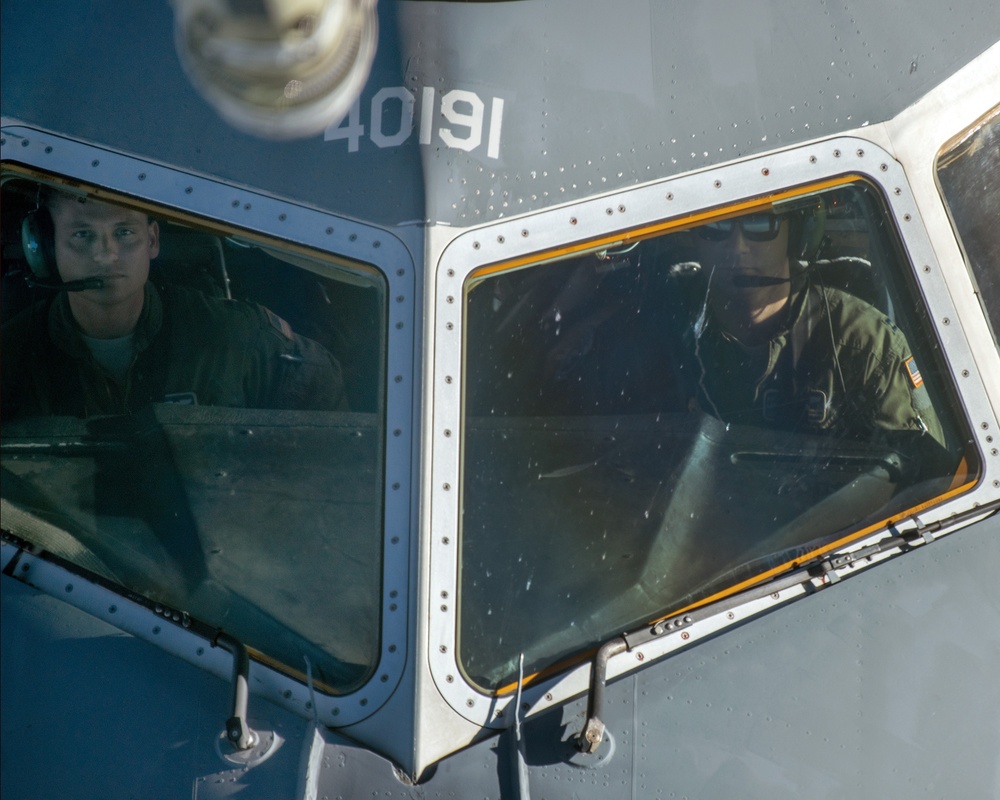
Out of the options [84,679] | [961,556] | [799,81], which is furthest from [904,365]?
[84,679]

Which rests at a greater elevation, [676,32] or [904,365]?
[676,32]

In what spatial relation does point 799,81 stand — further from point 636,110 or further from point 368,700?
point 368,700

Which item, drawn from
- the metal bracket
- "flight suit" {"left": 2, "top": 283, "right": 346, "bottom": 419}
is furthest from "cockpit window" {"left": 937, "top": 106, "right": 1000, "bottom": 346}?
the metal bracket

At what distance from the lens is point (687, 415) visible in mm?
2270

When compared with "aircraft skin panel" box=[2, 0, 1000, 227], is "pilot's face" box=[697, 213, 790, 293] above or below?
below

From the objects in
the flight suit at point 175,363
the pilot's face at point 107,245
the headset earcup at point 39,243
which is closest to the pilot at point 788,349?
the flight suit at point 175,363

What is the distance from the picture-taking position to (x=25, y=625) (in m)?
2.26

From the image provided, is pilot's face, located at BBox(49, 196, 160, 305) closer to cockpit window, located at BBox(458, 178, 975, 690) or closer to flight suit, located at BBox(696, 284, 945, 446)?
cockpit window, located at BBox(458, 178, 975, 690)

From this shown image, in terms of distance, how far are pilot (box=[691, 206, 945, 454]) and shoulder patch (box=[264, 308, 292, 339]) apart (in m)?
0.92

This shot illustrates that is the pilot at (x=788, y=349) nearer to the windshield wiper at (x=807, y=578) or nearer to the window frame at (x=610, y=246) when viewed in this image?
the window frame at (x=610, y=246)

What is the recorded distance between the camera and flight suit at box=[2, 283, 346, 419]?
7.47 ft

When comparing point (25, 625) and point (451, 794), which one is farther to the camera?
point (25, 625)

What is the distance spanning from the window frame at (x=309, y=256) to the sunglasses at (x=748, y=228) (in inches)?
26.7

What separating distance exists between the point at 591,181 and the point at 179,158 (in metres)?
0.95
